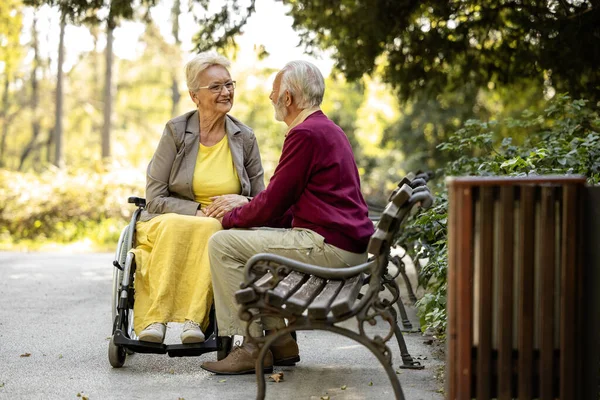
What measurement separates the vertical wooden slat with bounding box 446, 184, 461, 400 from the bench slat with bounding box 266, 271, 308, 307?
0.68 metres

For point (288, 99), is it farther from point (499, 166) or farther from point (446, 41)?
point (446, 41)

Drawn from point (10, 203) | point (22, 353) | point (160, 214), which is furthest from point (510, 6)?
point (10, 203)

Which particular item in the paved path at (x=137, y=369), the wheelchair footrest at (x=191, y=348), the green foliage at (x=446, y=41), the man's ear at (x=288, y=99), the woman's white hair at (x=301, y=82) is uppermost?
the green foliage at (x=446, y=41)

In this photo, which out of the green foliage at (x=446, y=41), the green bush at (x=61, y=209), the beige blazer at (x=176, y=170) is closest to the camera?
the beige blazer at (x=176, y=170)

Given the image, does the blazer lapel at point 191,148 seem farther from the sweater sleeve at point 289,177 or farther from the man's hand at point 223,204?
the sweater sleeve at point 289,177

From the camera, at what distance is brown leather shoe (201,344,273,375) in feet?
14.9

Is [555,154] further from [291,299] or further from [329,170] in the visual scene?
[291,299]

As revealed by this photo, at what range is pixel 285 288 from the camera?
12.8ft

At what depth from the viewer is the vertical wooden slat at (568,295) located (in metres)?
3.28

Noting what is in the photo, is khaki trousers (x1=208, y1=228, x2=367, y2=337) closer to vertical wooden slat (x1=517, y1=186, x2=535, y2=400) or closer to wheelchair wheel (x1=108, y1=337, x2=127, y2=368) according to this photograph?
wheelchair wheel (x1=108, y1=337, x2=127, y2=368)

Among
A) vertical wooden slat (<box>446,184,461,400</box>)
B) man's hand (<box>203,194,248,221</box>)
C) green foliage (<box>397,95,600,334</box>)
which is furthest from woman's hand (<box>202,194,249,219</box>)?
vertical wooden slat (<box>446,184,461,400</box>)

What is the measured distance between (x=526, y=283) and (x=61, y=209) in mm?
12918

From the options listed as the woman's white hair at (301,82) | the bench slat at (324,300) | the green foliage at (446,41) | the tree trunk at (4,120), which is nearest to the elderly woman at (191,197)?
the woman's white hair at (301,82)

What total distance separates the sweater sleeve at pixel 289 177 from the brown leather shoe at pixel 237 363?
700mm
